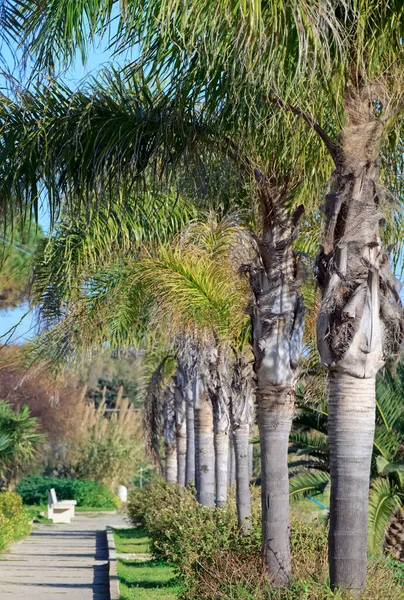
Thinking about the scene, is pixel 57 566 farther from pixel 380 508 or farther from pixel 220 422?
pixel 380 508

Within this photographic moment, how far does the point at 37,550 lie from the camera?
27.1 m

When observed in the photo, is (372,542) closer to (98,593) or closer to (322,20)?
(98,593)

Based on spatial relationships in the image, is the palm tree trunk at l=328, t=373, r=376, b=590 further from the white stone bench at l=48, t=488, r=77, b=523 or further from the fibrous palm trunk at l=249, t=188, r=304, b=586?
the white stone bench at l=48, t=488, r=77, b=523

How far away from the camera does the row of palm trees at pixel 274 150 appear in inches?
307

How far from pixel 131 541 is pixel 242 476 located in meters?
Answer: 14.2

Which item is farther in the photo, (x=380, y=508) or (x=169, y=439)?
(x=169, y=439)

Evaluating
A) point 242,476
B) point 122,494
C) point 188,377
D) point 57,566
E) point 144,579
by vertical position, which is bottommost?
point 122,494

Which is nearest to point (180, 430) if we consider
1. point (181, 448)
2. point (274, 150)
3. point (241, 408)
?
point (181, 448)

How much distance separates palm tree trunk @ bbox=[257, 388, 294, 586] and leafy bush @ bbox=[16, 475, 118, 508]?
133 feet

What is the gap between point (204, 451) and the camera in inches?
816

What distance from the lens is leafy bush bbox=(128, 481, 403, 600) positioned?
803cm

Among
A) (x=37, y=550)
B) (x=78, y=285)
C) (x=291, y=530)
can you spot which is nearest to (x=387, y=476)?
(x=291, y=530)

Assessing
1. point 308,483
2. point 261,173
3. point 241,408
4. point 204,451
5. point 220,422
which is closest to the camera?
point 261,173

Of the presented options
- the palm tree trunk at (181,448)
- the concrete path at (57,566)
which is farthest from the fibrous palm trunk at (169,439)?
the concrete path at (57,566)
